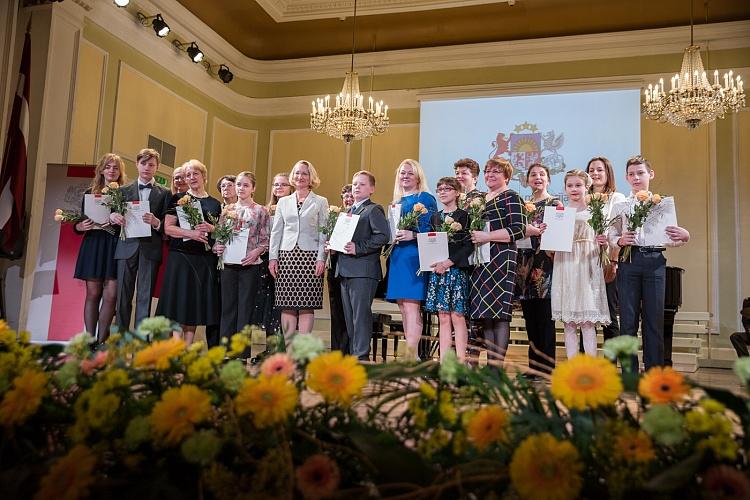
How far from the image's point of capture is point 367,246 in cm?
430

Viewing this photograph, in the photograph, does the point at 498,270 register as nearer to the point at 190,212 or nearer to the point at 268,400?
the point at 190,212

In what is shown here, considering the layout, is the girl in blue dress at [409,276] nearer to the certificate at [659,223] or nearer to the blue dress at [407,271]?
the blue dress at [407,271]

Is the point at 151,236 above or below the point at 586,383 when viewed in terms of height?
above

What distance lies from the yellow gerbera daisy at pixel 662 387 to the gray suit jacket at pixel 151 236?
14.2ft

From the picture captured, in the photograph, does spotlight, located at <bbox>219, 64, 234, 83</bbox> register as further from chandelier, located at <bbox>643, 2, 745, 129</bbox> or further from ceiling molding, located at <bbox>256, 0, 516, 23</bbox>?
chandelier, located at <bbox>643, 2, 745, 129</bbox>

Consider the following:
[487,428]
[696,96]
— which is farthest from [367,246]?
[696,96]

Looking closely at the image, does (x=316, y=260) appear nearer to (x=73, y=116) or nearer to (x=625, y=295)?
(x=625, y=295)

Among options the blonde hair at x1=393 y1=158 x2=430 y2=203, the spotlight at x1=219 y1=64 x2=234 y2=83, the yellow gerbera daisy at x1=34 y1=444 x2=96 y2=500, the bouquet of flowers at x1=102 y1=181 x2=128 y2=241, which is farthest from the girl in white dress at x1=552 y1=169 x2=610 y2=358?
the spotlight at x1=219 y1=64 x2=234 y2=83

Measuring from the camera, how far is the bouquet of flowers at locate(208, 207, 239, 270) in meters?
4.56

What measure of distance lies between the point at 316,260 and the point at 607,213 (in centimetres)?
196

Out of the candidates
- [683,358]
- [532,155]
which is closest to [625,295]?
[683,358]

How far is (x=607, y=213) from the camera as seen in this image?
4133 mm

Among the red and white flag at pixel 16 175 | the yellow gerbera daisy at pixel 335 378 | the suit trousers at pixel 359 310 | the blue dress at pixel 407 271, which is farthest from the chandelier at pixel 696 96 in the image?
the yellow gerbera daisy at pixel 335 378

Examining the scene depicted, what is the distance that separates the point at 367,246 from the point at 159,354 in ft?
11.4
